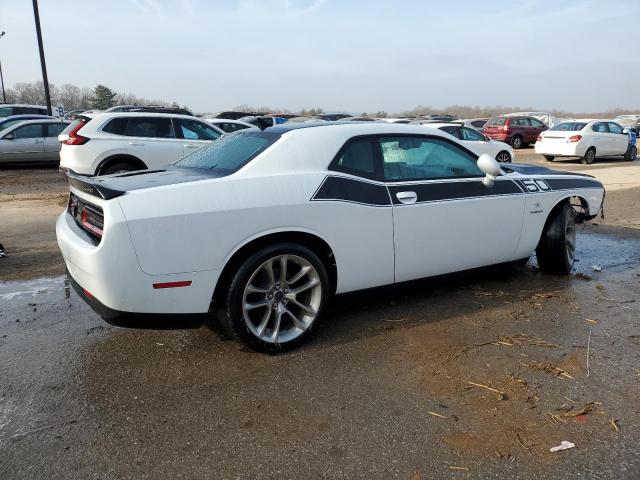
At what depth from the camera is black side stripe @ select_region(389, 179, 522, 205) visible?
4027 mm

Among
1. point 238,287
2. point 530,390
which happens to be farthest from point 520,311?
point 238,287

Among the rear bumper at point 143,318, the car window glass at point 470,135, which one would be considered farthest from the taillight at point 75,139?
the car window glass at point 470,135

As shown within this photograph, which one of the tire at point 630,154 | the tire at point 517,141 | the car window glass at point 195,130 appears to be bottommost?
the tire at point 630,154

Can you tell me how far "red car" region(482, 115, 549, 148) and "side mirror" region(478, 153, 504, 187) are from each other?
22015 mm

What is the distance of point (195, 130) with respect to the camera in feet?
34.0

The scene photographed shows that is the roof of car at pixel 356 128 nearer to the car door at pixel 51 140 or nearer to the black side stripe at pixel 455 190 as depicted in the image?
the black side stripe at pixel 455 190

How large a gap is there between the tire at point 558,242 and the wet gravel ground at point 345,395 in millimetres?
710

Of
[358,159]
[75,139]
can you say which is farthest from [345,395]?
[75,139]

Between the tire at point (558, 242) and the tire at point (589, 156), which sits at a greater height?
the tire at point (558, 242)

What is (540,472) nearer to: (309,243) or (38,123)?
(309,243)

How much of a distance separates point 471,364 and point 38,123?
1560cm

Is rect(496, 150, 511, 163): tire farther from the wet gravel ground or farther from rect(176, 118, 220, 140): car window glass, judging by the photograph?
the wet gravel ground

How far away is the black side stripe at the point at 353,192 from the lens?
364 cm

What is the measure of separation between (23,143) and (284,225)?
14627 millimetres
